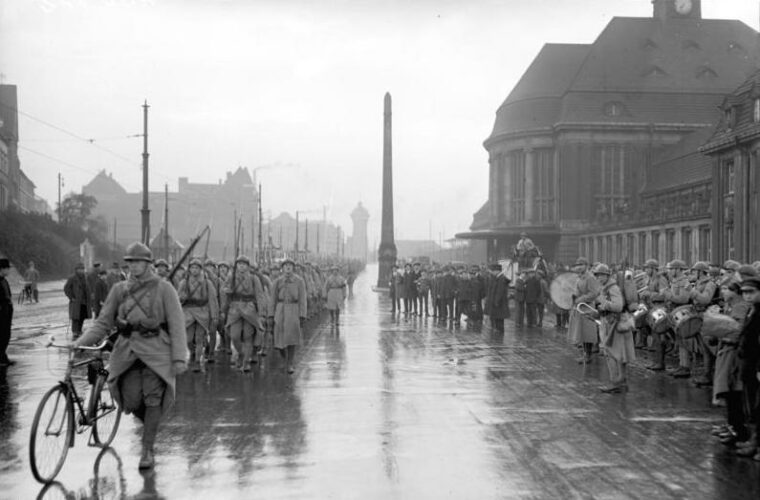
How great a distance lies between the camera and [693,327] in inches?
464

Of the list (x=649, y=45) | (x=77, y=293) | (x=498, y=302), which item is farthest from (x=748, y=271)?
(x=649, y=45)

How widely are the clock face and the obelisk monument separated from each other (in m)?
31.7

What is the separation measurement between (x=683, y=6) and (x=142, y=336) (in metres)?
73.6

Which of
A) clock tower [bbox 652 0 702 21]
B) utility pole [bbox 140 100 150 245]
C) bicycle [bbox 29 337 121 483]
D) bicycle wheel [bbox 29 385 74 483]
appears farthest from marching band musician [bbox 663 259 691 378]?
clock tower [bbox 652 0 702 21]

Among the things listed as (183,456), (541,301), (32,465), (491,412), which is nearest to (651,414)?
(491,412)

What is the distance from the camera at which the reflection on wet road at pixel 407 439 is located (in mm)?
6426

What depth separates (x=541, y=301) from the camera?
75.0ft

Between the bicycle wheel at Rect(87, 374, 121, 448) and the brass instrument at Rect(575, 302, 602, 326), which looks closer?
the bicycle wheel at Rect(87, 374, 121, 448)

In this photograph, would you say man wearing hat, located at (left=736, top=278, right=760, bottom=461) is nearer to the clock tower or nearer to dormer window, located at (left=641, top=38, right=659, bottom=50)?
dormer window, located at (left=641, top=38, right=659, bottom=50)

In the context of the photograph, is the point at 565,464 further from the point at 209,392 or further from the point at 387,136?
the point at 387,136

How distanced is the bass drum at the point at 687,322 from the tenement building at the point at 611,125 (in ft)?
147

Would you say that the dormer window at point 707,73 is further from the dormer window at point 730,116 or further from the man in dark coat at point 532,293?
the man in dark coat at point 532,293

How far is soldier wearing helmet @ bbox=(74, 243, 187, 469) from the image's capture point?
23.5 ft

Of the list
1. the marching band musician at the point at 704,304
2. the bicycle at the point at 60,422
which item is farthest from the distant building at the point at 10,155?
the bicycle at the point at 60,422
